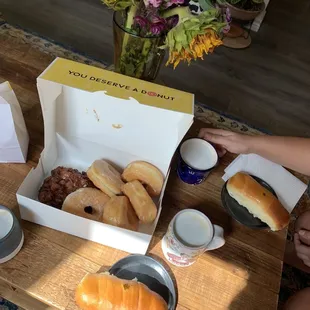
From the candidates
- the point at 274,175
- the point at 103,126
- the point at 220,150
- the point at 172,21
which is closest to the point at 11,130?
the point at 103,126

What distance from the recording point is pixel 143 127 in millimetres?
849

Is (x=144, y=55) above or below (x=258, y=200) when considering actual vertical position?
above

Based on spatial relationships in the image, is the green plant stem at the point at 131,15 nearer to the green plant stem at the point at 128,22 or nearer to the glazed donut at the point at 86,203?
the green plant stem at the point at 128,22

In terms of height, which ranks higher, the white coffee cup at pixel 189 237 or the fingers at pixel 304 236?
the white coffee cup at pixel 189 237

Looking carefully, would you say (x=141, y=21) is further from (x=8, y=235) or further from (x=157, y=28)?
(x=8, y=235)

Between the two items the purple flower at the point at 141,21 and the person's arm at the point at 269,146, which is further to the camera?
the person's arm at the point at 269,146

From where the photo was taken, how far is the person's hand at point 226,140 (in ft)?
3.34

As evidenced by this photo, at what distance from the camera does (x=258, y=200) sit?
3.05 feet

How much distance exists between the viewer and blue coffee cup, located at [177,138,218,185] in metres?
0.94

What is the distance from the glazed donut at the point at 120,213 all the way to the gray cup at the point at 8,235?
171 mm

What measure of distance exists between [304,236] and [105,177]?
27.0 inches

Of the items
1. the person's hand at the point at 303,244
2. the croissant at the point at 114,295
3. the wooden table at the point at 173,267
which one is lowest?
the person's hand at the point at 303,244

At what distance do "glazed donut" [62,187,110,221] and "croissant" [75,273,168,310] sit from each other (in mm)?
140

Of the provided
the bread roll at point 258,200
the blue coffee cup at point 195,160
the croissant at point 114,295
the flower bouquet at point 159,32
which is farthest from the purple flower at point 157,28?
the croissant at point 114,295
